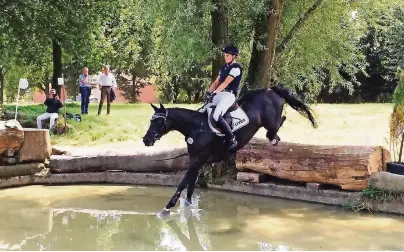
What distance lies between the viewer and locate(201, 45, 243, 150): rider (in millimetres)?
7246

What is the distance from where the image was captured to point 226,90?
24.5ft

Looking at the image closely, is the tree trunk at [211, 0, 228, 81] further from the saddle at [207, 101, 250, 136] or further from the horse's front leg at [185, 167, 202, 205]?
the horse's front leg at [185, 167, 202, 205]

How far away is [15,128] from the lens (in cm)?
958

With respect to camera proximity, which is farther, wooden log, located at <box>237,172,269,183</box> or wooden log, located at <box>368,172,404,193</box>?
wooden log, located at <box>237,172,269,183</box>

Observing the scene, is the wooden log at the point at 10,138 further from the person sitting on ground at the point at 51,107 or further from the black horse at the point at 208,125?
the person sitting on ground at the point at 51,107

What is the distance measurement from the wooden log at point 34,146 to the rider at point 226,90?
12.9ft

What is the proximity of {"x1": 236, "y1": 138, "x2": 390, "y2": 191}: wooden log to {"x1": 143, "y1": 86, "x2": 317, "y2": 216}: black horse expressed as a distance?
63 cm

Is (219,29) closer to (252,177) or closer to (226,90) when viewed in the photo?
(226,90)

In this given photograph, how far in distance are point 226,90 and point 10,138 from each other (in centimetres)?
449

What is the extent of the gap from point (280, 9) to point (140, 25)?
10.0ft

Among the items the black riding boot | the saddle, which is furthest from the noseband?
the black riding boot

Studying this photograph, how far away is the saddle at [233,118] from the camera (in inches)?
296

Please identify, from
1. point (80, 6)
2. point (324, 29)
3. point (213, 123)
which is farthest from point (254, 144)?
point (80, 6)

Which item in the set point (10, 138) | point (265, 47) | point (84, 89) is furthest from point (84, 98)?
point (265, 47)
